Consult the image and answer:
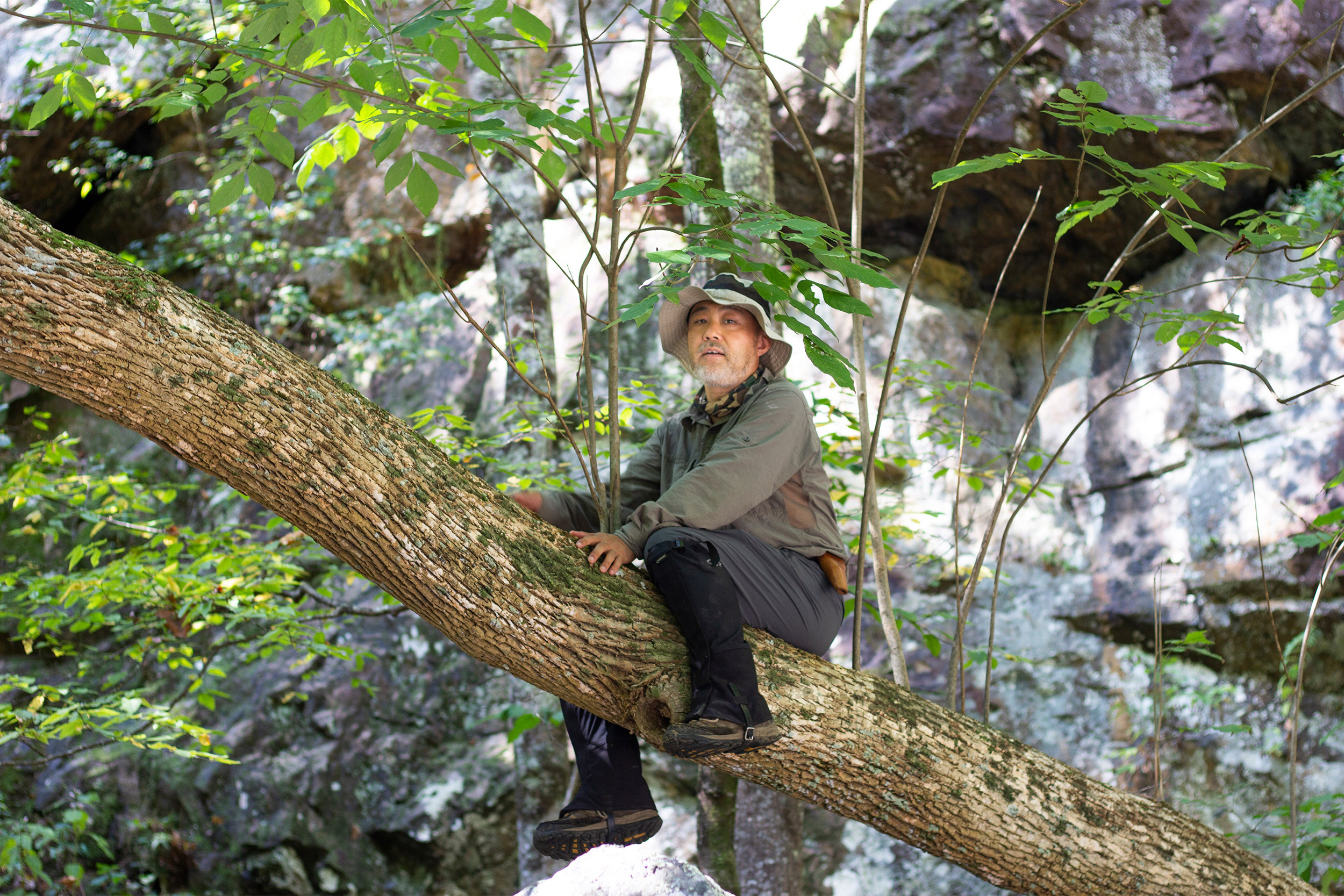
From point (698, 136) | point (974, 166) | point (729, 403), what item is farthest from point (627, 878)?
point (698, 136)

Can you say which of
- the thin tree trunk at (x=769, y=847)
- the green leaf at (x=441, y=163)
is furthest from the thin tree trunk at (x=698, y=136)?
the thin tree trunk at (x=769, y=847)

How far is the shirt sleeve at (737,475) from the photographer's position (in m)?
2.24

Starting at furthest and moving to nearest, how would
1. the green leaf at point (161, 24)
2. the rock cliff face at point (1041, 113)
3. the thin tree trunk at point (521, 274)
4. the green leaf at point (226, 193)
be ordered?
the rock cliff face at point (1041, 113) < the thin tree trunk at point (521, 274) < the green leaf at point (226, 193) < the green leaf at point (161, 24)

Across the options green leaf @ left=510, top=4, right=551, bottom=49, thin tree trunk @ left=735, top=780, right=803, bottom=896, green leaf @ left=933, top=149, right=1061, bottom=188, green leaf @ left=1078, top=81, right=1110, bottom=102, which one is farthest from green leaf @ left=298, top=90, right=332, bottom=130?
thin tree trunk @ left=735, top=780, right=803, bottom=896

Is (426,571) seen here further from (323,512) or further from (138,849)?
(138,849)

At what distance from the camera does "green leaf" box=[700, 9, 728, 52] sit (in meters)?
2.18

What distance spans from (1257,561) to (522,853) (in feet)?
15.4

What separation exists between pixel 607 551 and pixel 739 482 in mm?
374

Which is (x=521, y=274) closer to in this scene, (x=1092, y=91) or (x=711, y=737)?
(x=1092, y=91)

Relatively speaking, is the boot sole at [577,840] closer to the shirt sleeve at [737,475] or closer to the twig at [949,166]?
the shirt sleeve at [737,475]

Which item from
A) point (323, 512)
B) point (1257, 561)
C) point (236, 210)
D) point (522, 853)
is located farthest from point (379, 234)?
point (1257, 561)

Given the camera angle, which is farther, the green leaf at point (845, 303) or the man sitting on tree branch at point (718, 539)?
the man sitting on tree branch at point (718, 539)

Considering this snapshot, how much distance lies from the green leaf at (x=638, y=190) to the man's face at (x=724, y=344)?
759 mm

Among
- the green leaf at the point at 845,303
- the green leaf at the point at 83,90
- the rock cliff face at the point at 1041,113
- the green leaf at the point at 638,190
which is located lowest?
the green leaf at the point at 845,303
